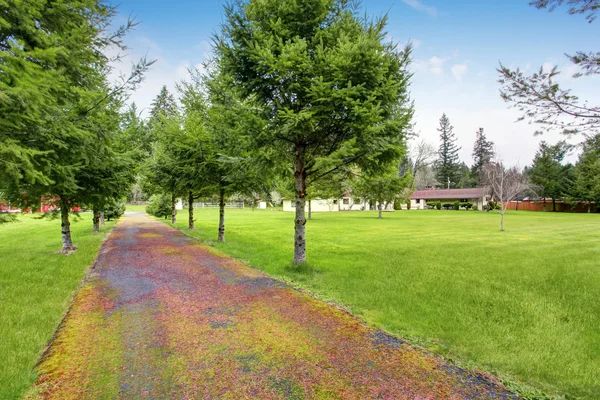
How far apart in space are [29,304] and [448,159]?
87.2 meters

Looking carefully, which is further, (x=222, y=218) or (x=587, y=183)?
(x=587, y=183)

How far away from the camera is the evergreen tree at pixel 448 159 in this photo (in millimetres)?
77812

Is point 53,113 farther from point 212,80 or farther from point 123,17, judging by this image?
point 212,80

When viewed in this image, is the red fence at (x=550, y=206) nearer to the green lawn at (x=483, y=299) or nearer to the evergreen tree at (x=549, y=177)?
the evergreen tree at (x=549, y=177)

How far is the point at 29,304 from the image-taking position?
5445 mm

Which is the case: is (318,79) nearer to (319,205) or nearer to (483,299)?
(483,299)

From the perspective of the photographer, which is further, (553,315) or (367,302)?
(367,302)

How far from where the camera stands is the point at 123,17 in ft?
24.9

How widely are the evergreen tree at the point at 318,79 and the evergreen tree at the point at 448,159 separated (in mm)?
77031

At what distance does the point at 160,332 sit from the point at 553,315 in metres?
6.71

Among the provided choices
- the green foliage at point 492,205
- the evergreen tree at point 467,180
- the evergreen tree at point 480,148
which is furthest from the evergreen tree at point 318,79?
the evergreen tree at point 480,148

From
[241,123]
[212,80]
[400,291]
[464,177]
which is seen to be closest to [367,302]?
[400,291]

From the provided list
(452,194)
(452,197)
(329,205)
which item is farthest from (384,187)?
(452,194)

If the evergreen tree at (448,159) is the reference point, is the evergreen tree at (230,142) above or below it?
below
